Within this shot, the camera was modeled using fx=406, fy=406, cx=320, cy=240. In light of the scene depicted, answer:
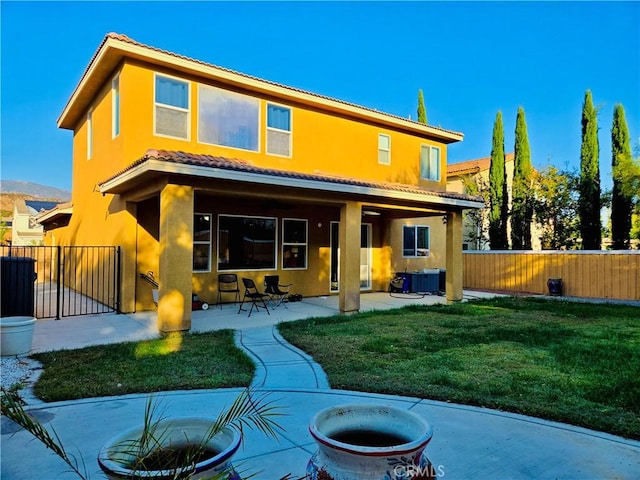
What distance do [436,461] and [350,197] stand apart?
786 cm

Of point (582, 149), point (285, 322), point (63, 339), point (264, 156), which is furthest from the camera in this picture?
point (582, 149)

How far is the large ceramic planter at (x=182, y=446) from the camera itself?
156cm

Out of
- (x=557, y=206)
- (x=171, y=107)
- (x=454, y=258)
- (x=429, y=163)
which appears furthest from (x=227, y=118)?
(x=557, y=206)

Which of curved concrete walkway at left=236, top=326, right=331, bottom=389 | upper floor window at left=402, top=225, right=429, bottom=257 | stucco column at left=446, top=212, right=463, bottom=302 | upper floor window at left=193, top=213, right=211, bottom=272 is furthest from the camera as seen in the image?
upper floor window at left=402, top=225, right=429, bottom=257

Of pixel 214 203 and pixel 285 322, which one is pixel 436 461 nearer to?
pixel 285 322

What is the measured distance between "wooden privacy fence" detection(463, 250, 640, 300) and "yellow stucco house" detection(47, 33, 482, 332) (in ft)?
17.8

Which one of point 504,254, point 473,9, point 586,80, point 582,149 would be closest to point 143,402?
point 473,9

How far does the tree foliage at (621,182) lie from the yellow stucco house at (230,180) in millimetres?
8497

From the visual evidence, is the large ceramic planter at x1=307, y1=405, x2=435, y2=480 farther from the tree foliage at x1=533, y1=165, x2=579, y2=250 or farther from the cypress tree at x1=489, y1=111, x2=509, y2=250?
the tree foliage at x1=533, y1=165, x2=579, y2=250

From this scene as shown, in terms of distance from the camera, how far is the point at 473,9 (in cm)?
1066

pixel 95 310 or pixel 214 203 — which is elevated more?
pixel 214 203

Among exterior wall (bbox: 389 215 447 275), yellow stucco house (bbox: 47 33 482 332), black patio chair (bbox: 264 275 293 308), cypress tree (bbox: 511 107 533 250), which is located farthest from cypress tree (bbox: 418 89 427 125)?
black patio chair (bbox: 264 275 293 308)

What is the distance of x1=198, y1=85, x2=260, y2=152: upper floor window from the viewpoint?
10723 millimetres

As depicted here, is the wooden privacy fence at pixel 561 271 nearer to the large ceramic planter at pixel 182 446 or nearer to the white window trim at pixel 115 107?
the white window trim at pixel 115 107
